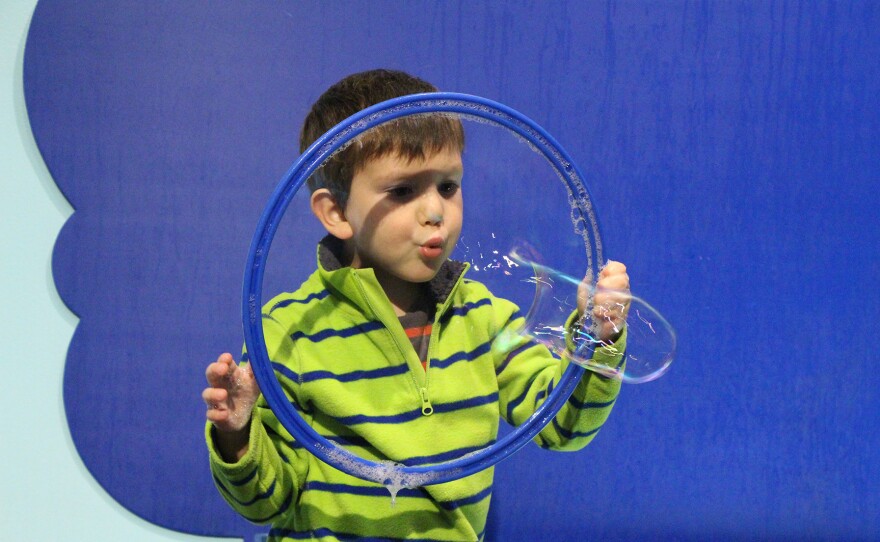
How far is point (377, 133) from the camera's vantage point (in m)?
0.82

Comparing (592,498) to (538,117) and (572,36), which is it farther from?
(572,36)

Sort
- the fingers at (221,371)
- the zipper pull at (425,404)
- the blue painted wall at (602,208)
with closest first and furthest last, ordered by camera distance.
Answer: the fingers at (221,371) < the zipper pull at (425,404) < the blue painted wall at (602,208)

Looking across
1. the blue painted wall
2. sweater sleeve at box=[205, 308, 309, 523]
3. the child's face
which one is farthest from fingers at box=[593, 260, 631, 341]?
the blue painted wall

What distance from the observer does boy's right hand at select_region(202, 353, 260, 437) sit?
76 centimetres

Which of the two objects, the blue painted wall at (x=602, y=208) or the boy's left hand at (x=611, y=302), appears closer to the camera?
the boy's left hand at (x=611, y=302)

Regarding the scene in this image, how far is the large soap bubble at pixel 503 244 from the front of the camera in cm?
76

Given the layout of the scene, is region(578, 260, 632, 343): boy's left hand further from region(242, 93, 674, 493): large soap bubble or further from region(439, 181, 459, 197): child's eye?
region(439, 181, 459, 197): child's eye

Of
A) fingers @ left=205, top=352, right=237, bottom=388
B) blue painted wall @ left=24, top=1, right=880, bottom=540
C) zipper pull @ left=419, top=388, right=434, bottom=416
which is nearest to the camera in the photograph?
fingers @ left=205, top=352, right=237, bottom=388

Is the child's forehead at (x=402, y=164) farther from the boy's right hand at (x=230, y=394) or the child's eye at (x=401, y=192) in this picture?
the boy's right hand at (x=230, y=394)

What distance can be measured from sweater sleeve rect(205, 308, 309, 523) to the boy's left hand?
29 centimetres

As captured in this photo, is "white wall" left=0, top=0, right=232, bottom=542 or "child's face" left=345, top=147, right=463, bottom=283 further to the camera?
"white wall" left=0, top=0, right=232, bottom=542

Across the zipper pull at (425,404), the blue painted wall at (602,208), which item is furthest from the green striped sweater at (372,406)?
the blue painted wall at (602,208)

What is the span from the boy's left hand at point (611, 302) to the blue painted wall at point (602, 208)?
447mm

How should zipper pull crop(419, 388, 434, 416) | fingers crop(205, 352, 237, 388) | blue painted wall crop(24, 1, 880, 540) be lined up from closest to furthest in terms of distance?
fingers crop(205, 352, 237, 388)
zipper pull crop(419, 388, 434, 416)
blue painted wall crop(24, 1, 880, 540)
